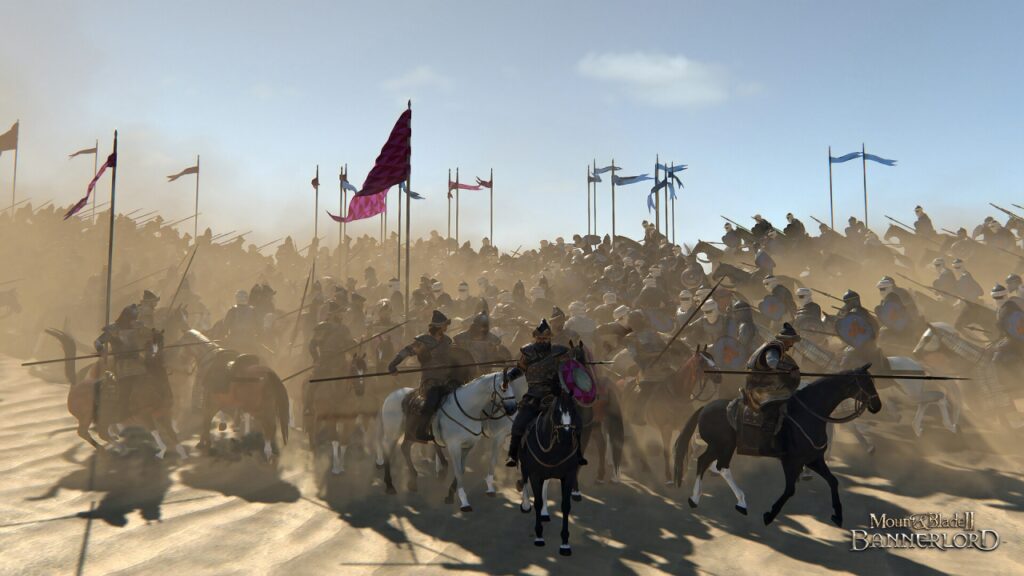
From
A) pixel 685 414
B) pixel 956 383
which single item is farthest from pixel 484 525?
pixel 956 383

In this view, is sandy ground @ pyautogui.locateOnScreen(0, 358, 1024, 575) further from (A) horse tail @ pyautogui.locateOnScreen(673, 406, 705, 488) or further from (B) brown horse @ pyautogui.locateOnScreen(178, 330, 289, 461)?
(B) brown horse @ pyautogui.locateOnScreen(178, 330, 289, 461)

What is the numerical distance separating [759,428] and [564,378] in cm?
306

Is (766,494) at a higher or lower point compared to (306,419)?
lower

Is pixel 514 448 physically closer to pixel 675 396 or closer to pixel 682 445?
pixel 682 445

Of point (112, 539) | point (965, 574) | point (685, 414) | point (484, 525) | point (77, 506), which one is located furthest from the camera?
point (685, 414)

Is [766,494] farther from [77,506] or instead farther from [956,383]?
[77,506]

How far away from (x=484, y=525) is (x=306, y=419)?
5.38 metres

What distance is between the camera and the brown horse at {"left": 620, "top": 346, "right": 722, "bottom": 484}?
11.6 metres

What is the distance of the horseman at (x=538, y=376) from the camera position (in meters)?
8.97

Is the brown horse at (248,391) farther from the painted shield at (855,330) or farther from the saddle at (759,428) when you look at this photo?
the painted shield at (855,330)

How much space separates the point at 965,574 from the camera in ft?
26.2

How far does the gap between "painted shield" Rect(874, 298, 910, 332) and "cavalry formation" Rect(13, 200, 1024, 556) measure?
5 cm

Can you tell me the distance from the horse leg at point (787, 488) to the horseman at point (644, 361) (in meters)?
2.84

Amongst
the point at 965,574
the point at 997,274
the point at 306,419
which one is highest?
the point at 997,274
